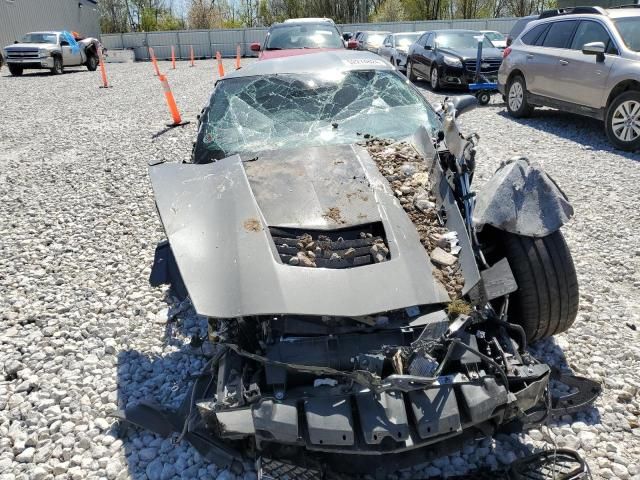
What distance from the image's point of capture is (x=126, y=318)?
3.67 metres

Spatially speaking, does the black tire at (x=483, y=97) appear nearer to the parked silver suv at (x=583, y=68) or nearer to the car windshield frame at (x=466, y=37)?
the parked silver suv at (x=583, y=68)

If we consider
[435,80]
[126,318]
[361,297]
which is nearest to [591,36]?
[435,80]

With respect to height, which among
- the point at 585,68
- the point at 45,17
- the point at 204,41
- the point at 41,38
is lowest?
the point at 585,68

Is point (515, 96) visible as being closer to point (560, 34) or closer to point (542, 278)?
point (560, 34)

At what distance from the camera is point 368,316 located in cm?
225

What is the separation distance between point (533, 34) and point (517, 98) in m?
1.13

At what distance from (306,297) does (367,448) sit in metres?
0.65

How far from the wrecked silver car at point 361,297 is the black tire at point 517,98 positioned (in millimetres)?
6706

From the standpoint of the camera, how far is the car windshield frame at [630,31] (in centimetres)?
711

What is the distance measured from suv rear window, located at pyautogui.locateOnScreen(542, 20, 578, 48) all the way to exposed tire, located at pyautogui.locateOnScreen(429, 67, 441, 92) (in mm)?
3179

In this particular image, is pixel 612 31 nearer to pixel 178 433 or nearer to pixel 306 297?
pixel 306 297

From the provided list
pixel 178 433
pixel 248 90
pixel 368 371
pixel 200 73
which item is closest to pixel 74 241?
pixel 248 90

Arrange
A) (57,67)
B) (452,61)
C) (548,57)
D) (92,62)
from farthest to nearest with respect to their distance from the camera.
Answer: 1. (92,62)
2. (57,67)
3. (452,61)
4. (548,57)

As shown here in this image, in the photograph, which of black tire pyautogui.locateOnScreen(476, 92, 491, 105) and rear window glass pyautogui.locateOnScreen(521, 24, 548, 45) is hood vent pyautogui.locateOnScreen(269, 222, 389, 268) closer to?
rear window glass pyautogui.locateOnScreen(521, 24, 548, 45)
